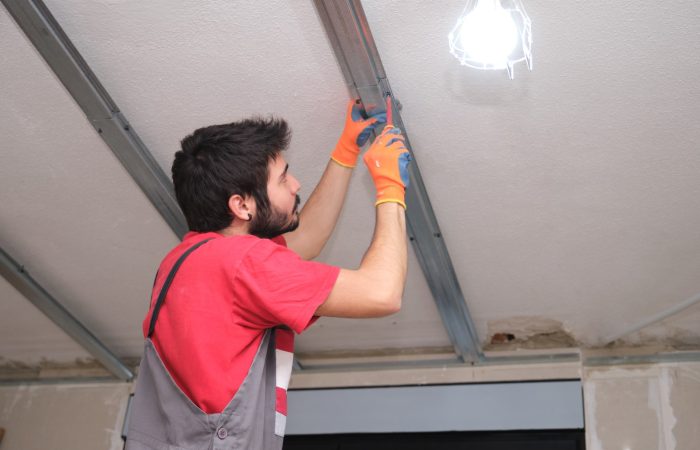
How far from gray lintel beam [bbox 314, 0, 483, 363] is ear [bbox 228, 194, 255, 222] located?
477 millimetres

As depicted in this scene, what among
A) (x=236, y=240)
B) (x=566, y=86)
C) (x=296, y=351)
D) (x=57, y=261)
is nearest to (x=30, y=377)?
(x=57, y=261)

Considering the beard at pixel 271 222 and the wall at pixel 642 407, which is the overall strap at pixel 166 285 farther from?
the wall at pixel 642 407

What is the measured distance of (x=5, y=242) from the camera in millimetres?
3180

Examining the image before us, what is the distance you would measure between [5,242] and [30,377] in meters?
1.11

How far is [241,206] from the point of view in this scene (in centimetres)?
208

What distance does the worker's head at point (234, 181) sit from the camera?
2064 mm

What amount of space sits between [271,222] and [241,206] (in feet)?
0.28

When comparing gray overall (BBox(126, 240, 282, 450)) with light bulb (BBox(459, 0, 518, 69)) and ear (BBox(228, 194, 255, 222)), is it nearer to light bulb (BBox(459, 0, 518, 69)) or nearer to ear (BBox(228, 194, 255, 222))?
ear (BBox(228, 194, 255, 222))

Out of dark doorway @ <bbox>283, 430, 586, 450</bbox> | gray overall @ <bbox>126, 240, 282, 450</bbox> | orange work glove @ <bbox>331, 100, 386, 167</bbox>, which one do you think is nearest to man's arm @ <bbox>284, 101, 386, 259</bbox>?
orange work glove @ <bbox>331, 100, 386, 167</bbox>

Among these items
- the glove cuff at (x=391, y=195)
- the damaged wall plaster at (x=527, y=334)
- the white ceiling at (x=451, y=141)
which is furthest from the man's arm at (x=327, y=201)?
the damaged wall plaster at (x=527, y=334)

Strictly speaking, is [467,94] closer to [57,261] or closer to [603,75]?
[603,75]

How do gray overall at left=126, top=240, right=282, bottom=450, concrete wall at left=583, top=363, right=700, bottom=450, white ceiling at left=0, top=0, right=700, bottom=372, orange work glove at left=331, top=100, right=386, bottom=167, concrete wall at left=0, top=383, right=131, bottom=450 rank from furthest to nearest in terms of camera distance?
concrete wall at left=0, top=383, right=131, bottom=450
concrete wall at left=583, top=363, right=700, bottom=450
orange work glove at left=331, top=100, right=386, bottom=167
white ceiling at left=0, top=0, right=700, bottom=372
gray overall at left=126, top=240, right=282, bottom=450

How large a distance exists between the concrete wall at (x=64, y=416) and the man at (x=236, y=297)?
6.47 ft

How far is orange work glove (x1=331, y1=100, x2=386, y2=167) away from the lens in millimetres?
2373
